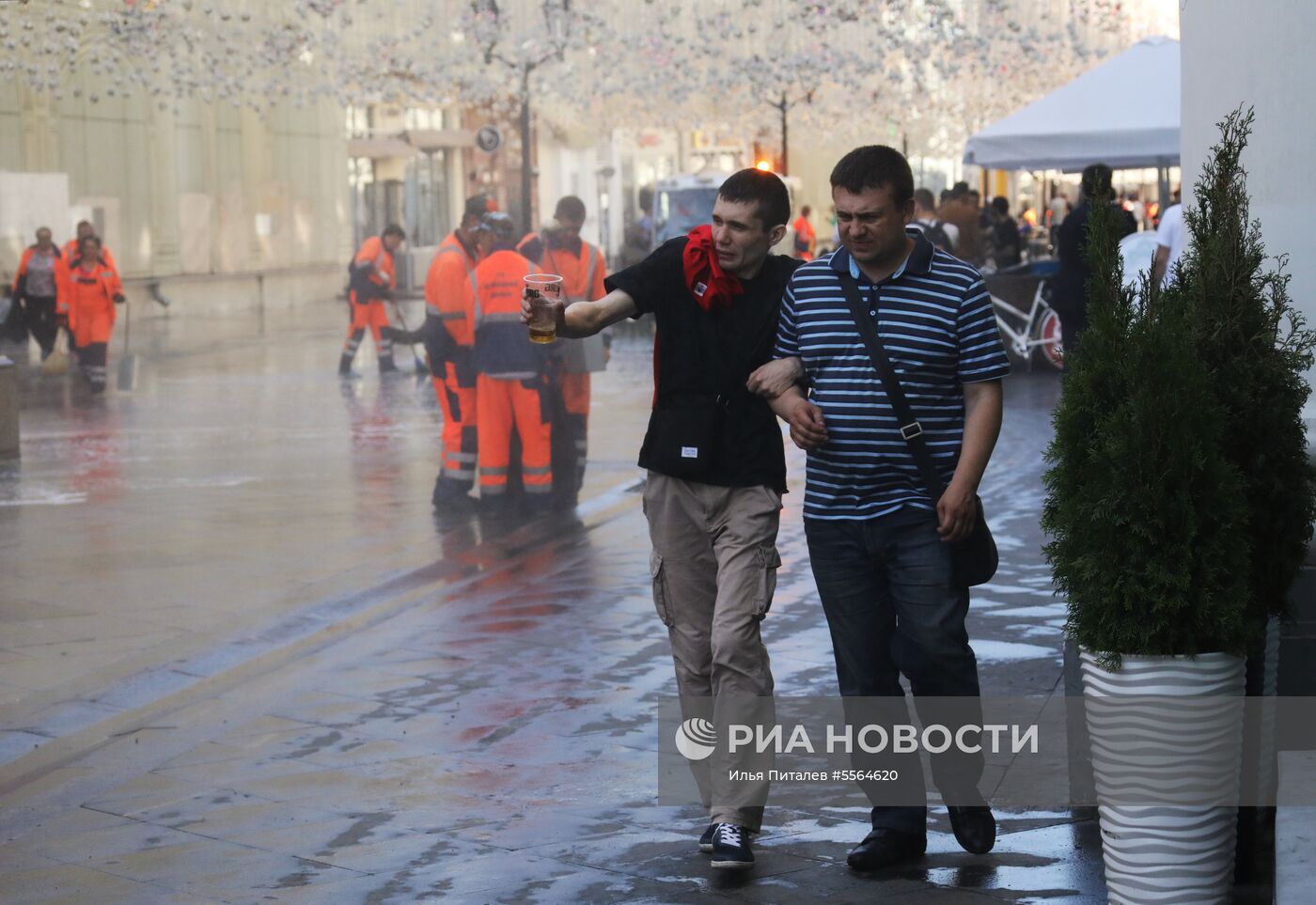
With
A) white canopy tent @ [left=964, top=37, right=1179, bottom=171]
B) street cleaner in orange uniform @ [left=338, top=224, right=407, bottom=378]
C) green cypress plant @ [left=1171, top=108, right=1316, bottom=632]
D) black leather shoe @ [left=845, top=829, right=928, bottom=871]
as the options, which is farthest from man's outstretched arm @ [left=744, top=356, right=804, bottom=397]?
street cleaner in orange uniform @ [left=338, top=224, right=407, bottom=378]

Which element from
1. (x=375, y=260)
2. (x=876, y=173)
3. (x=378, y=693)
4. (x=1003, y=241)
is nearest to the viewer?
(x=876, y=173)

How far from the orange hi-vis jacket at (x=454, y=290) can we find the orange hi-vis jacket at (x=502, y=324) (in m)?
0.38

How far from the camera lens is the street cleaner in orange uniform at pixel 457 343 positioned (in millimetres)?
11906

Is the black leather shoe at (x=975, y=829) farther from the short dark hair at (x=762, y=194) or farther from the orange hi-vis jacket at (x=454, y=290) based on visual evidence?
the orange hi-vis jacket at (x=454, y=290)

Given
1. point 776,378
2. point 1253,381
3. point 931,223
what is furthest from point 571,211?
point 1253,381

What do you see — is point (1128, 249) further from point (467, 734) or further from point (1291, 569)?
point (1291, 569)

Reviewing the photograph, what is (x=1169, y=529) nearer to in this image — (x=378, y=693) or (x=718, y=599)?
(x=718, y=599)

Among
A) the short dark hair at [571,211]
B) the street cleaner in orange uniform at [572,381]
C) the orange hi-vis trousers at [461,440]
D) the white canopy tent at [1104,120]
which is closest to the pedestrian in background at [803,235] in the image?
the white canopy tent at [1104,120]

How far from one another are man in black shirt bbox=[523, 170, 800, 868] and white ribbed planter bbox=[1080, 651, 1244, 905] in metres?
1.14

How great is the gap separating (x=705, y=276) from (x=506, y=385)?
6307 millimetres

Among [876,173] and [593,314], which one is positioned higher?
[876,173]

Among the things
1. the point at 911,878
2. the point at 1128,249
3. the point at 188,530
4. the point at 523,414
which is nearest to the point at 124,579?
the point at 188,530

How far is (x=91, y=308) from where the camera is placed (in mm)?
21516

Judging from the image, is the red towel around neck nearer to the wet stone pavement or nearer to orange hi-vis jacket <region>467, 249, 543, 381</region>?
the wet stone pavement
